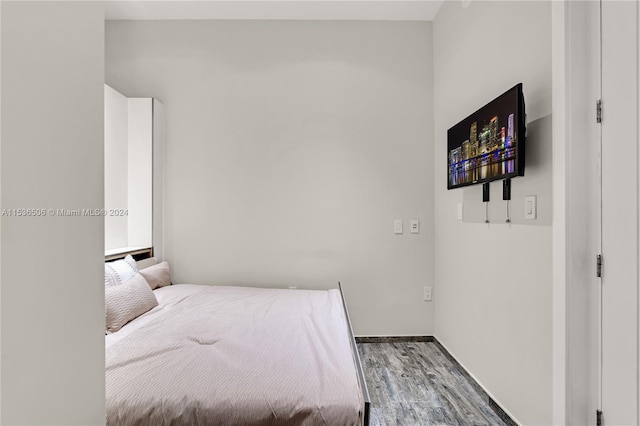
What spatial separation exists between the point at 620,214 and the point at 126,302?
8.01ft

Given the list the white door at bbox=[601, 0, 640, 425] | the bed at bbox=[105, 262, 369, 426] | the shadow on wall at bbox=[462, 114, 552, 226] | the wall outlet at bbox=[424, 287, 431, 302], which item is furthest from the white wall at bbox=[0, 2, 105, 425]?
the wall outlet at bbox=[424, 287, 431, 302]

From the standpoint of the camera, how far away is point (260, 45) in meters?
3.46

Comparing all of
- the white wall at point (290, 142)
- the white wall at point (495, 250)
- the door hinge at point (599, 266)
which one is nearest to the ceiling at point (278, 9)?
the white wall at point (290, 142)

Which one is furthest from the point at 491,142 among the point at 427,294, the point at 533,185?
the point at 427,294

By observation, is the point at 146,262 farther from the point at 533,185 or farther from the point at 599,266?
the point at 599,266

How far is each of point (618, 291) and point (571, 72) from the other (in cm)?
88

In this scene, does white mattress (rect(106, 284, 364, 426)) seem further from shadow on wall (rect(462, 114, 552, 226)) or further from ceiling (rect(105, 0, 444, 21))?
ceiling (rect(105, 0, 444, 21))

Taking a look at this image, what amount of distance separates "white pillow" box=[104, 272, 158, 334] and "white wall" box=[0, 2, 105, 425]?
65.2 inches

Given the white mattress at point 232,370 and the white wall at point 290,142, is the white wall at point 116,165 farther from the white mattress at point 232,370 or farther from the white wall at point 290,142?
the white mattress at point 232,370

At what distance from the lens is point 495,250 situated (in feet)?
7.41

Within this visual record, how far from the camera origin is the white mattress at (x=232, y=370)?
132 centimetres

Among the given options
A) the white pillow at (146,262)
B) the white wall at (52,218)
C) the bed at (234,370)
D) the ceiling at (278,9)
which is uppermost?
the ceiling at (278,9)

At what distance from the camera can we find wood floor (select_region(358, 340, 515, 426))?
83.7 inches

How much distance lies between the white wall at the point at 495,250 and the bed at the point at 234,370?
3.01 feet
